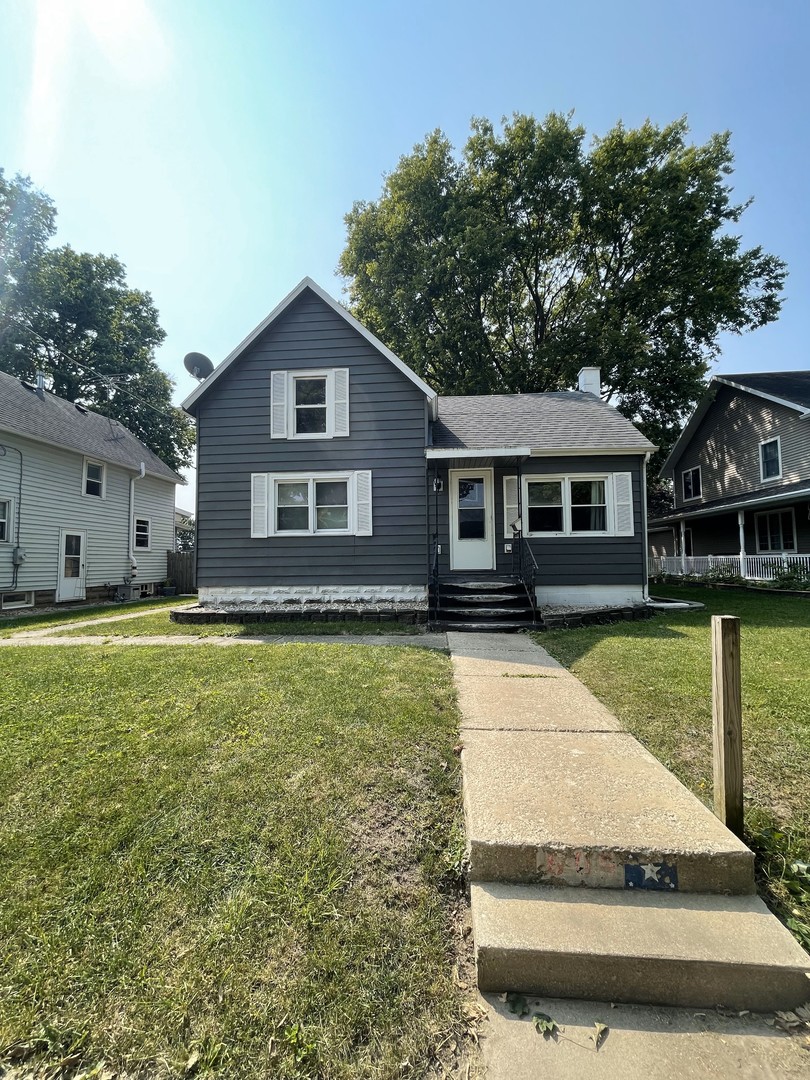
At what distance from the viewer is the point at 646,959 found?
66.3 inches

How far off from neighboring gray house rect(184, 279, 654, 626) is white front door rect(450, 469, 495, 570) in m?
0.02

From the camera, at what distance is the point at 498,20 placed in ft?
36.3

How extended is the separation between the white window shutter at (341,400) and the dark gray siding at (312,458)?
12 centimetres

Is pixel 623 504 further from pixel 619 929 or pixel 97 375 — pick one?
pixel 97 375

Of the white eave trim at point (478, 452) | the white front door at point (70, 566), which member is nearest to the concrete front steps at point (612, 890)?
the white eave trim at point (478, 452)

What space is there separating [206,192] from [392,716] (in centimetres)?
1129

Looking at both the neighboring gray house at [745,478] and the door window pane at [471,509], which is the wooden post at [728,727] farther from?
the neighboring gray house at [745,478]

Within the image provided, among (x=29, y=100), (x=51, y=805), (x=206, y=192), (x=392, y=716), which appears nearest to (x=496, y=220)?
(x=206, y=192)

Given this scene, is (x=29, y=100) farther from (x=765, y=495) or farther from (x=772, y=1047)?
(x=765, y=495)

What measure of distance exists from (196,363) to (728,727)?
43.0ft

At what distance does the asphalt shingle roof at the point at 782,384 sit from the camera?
642 inches

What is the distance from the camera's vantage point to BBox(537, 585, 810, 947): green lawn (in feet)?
7.61

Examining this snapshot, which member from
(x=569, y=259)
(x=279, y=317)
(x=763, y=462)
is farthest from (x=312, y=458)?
(x=569, y=259)

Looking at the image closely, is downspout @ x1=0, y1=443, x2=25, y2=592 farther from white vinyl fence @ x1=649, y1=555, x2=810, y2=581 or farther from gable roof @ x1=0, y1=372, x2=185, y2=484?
white vinyl fence @ x1=649, y1=555, x2=810, y2=581
